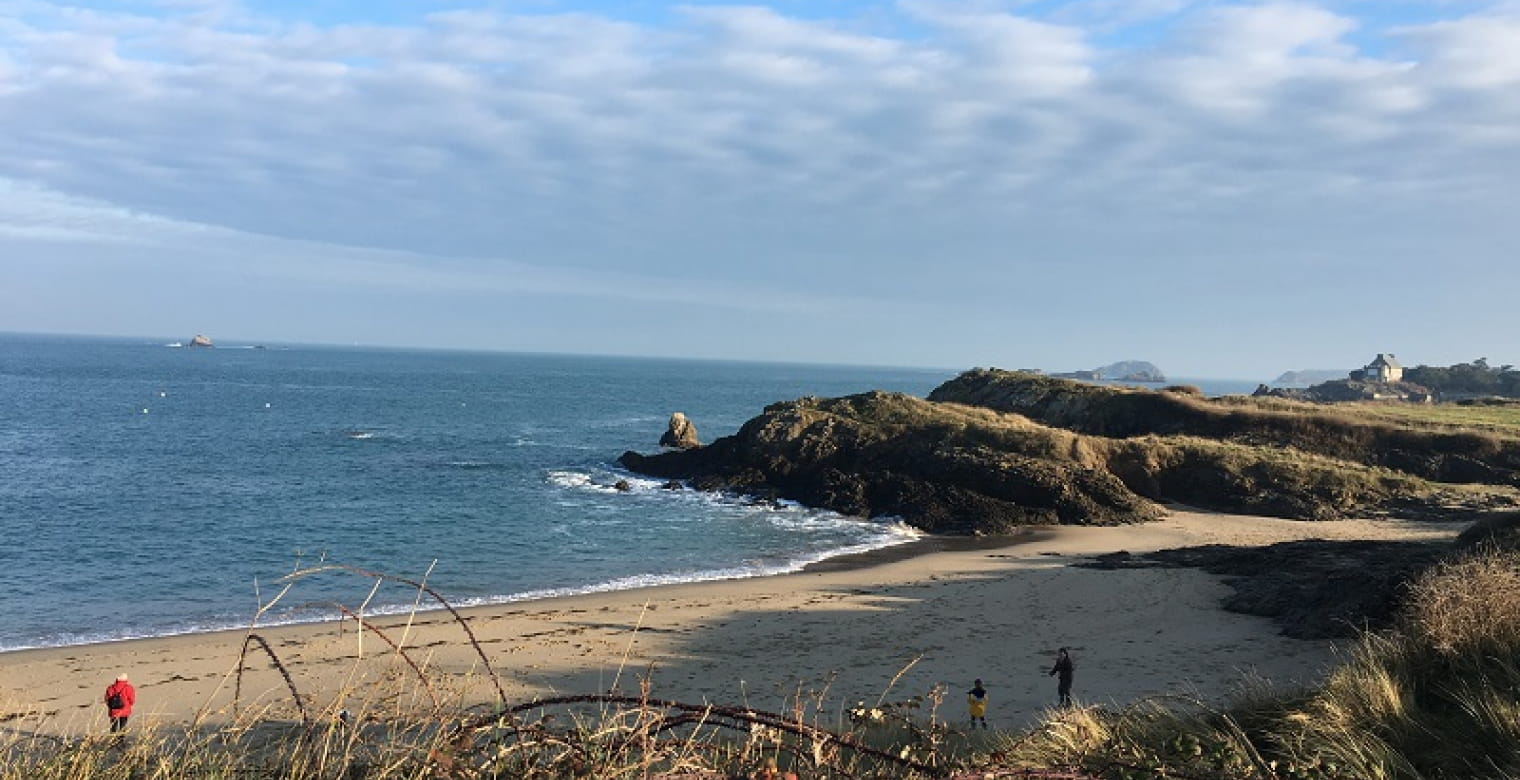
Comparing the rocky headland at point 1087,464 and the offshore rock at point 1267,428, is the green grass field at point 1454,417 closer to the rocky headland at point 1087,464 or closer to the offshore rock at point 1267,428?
the offshore rock at point 1267,428

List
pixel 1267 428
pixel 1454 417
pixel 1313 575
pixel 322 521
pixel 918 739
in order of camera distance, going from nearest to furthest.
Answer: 1. pixel 918 739
2. pixel 1313 575
3. pixel 322 521
4. pixel 1267 428
5. pixel 1454 417

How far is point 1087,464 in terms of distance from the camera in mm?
38750

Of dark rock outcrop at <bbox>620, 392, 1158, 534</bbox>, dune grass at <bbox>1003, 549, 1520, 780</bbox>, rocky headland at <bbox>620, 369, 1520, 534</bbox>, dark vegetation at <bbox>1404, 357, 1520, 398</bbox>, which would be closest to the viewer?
dune grass at <bbox>1003, 549, 1520, 780</bbox>

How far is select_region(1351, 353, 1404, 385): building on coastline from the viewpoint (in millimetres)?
111000

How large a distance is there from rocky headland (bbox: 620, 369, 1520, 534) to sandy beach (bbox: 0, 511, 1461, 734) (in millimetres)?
9990

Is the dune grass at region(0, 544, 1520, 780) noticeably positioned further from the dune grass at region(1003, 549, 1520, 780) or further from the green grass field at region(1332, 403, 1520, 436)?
the green grass field at region(1332, 403, 1520, 436)

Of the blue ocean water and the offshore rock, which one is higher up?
the offshore rock

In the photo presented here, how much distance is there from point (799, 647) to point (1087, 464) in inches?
957

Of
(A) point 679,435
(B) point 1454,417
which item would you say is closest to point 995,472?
(A) point 679,435

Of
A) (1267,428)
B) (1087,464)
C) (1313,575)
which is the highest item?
(1267,428)

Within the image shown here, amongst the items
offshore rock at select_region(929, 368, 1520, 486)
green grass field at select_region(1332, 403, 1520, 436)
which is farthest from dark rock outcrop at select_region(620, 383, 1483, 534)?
green grass field at select_region(1332, 403, 1520, 436)

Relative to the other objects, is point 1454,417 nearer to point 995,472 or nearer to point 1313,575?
point 995,472

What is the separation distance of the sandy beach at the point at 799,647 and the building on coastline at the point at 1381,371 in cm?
10851

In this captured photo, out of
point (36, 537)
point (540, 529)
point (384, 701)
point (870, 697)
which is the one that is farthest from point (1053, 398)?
point (384, 701)
